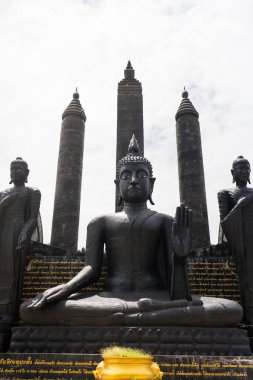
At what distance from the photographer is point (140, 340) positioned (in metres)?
4.70

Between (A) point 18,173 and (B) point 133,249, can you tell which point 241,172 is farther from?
(A) point 18,173

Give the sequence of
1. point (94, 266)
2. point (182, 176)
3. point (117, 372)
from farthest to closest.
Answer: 1. point (182, 176)
2. point (94, 266)
3. point (117, 372)

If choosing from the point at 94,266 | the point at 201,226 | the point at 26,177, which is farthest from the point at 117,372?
the point at 201,226

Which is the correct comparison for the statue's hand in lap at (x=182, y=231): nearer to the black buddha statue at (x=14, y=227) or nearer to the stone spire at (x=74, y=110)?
the black buddha statue at (x=14, y=227)

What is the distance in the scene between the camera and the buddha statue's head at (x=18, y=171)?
707 cm

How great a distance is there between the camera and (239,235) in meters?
6.61

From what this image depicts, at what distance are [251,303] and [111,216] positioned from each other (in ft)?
8.91

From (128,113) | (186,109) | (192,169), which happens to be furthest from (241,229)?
(186,109)

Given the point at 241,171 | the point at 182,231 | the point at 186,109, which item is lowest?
the point at 182,231

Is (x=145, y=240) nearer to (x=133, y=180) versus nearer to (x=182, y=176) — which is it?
(x=133, y=180)

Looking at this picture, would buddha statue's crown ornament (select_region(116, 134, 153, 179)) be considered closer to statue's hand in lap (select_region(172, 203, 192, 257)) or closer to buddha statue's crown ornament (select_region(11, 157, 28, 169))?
statue's hand in lap (select_region(172, 203, 192, 257))

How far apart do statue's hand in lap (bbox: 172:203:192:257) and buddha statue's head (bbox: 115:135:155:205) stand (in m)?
1.20

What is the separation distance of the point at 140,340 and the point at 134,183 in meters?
2.60

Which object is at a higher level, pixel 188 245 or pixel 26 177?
pixel 26 177
